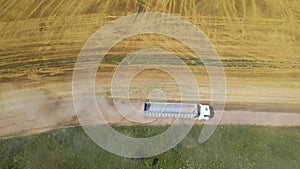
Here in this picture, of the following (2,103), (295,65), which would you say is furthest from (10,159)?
(295,65)

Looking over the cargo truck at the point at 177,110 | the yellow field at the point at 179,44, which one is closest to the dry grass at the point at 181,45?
the yellow field at the point at 179,44

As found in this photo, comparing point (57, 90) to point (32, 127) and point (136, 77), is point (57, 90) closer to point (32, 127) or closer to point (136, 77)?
point (32, 127)

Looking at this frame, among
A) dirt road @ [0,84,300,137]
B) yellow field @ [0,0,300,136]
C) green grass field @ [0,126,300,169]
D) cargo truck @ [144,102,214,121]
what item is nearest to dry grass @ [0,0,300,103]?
yellow field @ [0,0,300,136]

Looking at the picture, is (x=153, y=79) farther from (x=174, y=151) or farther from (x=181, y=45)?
(x=174, y=151)

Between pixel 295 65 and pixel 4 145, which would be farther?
pixel 295 65

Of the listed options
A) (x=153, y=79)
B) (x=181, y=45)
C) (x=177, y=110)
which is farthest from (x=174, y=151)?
(x=181, y=45)

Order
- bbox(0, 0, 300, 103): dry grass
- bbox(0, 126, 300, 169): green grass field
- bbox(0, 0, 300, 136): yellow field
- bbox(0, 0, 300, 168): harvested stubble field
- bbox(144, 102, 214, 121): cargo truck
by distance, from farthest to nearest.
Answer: bbox(0, 0, 300, 103): dry grass, bbox(0, 0, 300, 136): yellow field, bbox(144, 102, 214, 121): cargo truck, bbox(0, 0, 300, 168): harvested stubble field, bbox(0, 126, 300, 169): green grass field

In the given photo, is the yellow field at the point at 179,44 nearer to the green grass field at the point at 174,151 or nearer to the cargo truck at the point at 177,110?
the cargo truck at the point at 177,110

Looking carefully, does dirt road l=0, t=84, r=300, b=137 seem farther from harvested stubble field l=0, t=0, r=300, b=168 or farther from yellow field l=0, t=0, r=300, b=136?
yellow field l=0, t=0, r=300, b=136
